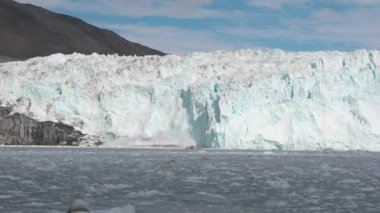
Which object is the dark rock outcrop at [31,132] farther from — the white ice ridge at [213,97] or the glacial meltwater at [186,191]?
the glacial meltwater at [186,191]

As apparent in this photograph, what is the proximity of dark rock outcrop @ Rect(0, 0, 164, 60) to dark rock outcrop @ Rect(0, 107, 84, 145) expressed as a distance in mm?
63463

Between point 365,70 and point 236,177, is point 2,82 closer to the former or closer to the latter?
point 365,70

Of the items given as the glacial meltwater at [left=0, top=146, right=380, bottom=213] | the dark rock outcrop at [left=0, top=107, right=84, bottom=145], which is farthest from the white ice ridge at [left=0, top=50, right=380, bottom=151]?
the glacial meltwater at [left=0, top=146, right=380, bottom=213]

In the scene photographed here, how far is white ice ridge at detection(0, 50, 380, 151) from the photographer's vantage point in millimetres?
36906

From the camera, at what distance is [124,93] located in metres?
42.7

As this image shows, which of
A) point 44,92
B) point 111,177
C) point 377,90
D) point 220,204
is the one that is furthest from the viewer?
point 44,92

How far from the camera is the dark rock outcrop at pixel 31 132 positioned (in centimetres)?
4456

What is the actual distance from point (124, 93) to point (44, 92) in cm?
525

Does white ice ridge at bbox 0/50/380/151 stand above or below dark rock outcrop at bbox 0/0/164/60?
below

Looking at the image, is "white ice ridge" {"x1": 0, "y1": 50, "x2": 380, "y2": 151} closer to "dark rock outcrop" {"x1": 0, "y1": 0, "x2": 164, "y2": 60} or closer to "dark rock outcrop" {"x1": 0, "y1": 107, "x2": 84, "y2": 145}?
"dark rock outcrop" {"x1": 0, "y1": 107, "x2": 84, "y2": 145}

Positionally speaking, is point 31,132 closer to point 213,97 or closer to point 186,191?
point 213,97

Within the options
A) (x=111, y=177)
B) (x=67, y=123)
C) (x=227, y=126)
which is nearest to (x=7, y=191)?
(x=111, y=177)

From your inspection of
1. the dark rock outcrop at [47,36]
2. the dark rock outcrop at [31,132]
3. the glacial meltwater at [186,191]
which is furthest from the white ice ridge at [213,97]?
the dark rock outcrop at [47,36]

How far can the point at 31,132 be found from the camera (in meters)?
46.0
